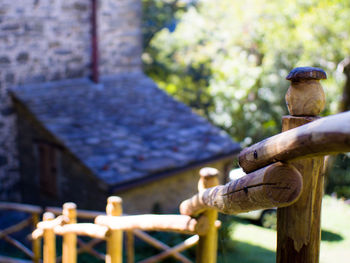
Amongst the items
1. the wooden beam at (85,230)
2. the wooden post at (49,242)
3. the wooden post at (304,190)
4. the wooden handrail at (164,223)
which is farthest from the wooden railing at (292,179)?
the wooden post at (49,242)

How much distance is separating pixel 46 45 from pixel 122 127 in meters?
2.20

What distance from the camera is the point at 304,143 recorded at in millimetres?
1421

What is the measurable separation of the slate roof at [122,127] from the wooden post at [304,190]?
203 inches

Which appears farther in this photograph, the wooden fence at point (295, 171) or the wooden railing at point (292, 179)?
the wooden railing at point (292, 179)

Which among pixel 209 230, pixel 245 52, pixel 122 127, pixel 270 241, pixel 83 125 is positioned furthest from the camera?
pixel 245 52

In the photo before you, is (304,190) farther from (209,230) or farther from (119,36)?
(119,36)

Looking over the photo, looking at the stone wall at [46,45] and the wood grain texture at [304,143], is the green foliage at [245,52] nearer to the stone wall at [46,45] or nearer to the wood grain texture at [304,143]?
the stone wall at [46,45]

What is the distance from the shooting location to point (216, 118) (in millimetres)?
12711

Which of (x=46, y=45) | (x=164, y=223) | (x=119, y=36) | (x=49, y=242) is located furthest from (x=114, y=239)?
(x=119, y=36)

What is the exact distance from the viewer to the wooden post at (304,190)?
1688 millimetres

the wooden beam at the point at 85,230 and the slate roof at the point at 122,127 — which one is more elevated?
the wooden beam at the point at 85,230

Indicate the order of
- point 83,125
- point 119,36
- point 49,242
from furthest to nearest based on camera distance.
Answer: point 119,36
point 83,125
point 49,242

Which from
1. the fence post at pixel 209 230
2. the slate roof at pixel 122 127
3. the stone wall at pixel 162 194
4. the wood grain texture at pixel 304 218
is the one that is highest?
the wood grain texture at pixel 304 218

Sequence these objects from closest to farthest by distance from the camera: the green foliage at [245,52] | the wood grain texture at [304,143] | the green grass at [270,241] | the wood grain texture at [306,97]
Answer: the wood grain texture at [304,143] → the wood grain texture at [306,97] → the green grass at [270,241] → the green foliage at [245,52]
